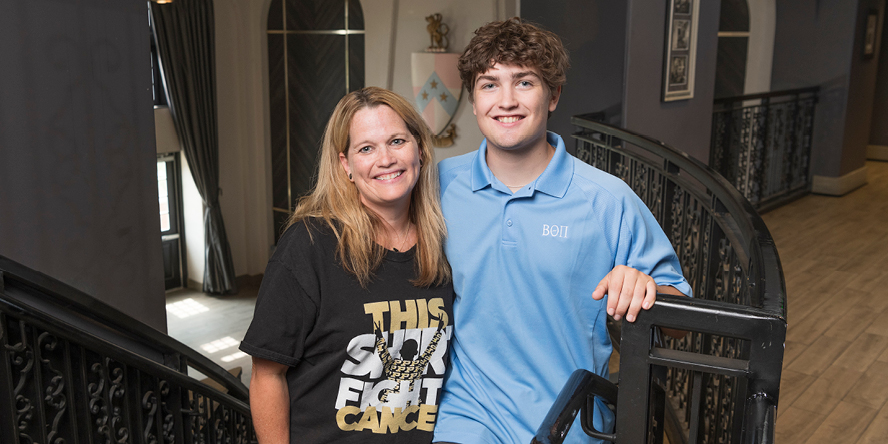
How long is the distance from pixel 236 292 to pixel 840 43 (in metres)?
8.63

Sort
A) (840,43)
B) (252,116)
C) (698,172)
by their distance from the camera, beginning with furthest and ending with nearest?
1. (252,116)
2. (840,43)
3. (698,172)

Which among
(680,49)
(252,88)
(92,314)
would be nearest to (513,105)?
(92,314)

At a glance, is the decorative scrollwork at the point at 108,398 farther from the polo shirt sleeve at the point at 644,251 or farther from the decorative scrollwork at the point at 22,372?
the polo shirt sleeve at the point at 644,251

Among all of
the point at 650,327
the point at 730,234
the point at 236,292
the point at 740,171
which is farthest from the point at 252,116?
the point at 650,327

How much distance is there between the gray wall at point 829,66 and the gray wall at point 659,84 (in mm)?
3199

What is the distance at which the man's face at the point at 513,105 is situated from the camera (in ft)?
5.44

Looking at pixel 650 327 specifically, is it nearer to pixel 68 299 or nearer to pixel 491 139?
pixel 491 139

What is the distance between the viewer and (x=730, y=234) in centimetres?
243

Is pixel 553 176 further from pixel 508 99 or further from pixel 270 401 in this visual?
pixel 270 401

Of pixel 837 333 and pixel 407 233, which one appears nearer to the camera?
pixel 407 233

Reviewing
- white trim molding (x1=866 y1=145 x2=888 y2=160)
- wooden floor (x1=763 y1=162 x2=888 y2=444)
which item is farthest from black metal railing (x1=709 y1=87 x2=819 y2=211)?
white trim molding (x1=866 y1=145 x2=888 y2=160)

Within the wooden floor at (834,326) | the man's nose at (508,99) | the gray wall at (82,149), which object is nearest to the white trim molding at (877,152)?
the wooden floor at (834,326)

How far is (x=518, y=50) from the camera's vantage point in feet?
5.38

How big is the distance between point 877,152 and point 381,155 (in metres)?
13.0
